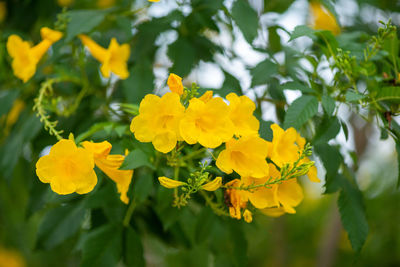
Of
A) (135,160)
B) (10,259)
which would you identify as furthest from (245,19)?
(10,259)

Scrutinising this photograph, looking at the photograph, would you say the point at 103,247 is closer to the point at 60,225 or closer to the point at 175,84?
the point at 60,225

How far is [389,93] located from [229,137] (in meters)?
0.51

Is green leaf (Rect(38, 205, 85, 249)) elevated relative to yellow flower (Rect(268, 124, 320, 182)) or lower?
lower

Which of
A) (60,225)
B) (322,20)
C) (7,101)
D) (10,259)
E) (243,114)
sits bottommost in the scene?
(10,259)

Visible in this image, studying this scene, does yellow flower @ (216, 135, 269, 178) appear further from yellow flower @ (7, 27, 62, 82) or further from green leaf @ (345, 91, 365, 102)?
yellow flower @ (7, 27, 62, 82)

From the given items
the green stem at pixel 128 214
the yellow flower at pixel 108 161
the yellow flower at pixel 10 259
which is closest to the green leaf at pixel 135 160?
the yellow flower at pixel 108 161

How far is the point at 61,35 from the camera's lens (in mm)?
1488

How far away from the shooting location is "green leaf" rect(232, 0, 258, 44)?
1257 mm

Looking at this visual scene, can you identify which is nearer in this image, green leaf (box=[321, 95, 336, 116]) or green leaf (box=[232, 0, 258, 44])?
green leaf (box=[321, 95, 336, 116])

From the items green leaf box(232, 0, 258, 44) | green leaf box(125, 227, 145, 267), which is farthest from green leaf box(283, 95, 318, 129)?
green leaf box(125, 227, 145, 267)

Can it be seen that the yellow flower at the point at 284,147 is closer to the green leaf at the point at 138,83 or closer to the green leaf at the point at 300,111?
the green leaf at the point at 300,111

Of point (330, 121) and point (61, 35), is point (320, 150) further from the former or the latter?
point (61, 35)

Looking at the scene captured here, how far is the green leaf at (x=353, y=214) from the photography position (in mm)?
1132

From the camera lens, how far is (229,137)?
3.02 ft
